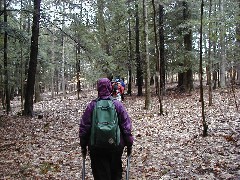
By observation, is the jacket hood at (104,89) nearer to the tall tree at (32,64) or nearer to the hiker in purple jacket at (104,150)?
the hiker in purple jacket at (104,150)

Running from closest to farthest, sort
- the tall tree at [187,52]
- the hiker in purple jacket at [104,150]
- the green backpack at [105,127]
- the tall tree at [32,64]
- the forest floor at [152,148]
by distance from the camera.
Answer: the green backpack at [105,127] → the hiker in purple jacket at [104,150] → the forest floor at [152,148] → the tall tree at [32,64] → the tall tree at [187,52]

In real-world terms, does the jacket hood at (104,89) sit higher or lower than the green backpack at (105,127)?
higher

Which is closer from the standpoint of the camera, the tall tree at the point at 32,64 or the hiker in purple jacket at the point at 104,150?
the hiker in purple jacket at the point at 104,150

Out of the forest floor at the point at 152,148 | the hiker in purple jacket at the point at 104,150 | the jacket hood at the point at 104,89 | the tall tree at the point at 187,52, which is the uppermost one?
the tall tree at the point at 187,52

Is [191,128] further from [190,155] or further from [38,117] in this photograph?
[38,117]

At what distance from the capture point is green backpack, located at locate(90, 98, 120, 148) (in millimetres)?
4746

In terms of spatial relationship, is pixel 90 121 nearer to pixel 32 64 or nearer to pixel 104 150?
pixel 104 150

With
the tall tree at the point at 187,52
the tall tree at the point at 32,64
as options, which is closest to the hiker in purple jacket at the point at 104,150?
the tall tree at the point at 32,64

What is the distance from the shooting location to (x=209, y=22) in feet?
33.5

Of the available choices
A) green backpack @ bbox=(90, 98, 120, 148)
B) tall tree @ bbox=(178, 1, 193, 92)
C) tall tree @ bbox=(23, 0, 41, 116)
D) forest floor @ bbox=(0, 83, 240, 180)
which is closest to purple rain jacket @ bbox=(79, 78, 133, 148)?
green backpack @ bbox=(90, 98, 120, 148)

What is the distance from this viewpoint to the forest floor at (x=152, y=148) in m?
7.55

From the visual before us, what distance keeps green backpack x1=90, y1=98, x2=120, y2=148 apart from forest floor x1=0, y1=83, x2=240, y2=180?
2.82 m

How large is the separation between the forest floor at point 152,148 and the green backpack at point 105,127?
282 centimetres

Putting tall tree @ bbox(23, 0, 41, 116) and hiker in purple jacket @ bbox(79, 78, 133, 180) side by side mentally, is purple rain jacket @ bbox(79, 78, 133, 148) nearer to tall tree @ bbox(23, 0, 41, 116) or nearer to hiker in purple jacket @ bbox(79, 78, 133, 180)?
hiker in purple jacket @ bbox(79, 78, 133, 180)
